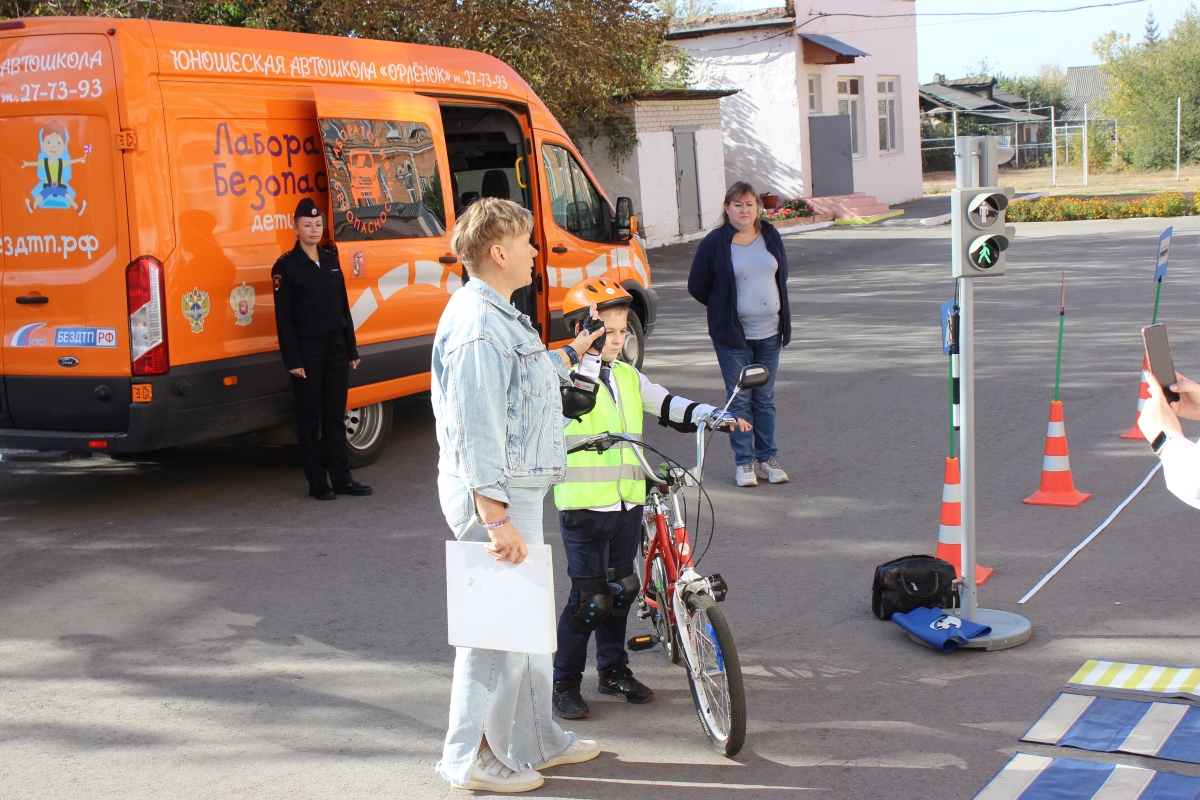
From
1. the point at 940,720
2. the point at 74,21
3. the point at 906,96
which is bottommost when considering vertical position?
the point at 940,720

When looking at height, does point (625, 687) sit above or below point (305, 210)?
below

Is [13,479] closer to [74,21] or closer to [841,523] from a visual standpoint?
[74,21]

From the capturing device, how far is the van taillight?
678cm

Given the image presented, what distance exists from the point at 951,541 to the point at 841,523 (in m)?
1.04

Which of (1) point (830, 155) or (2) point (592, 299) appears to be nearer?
(2) point (592, 299)

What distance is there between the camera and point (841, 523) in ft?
22.3

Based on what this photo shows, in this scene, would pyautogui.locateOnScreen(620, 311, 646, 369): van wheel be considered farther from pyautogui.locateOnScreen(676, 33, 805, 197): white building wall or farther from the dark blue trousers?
pyautogui.locateOnScreen(676, 33, 805, 197): white building wall

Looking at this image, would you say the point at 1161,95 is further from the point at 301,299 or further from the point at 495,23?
the point at 301,299

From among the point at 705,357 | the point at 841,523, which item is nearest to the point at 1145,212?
the point at 705,357

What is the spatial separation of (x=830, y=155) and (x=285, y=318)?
26.5m

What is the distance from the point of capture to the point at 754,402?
7.68 metres

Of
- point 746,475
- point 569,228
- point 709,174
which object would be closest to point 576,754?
point 746,475

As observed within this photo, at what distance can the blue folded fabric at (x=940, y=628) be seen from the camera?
4.93 m

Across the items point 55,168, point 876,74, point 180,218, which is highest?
point 876,74
